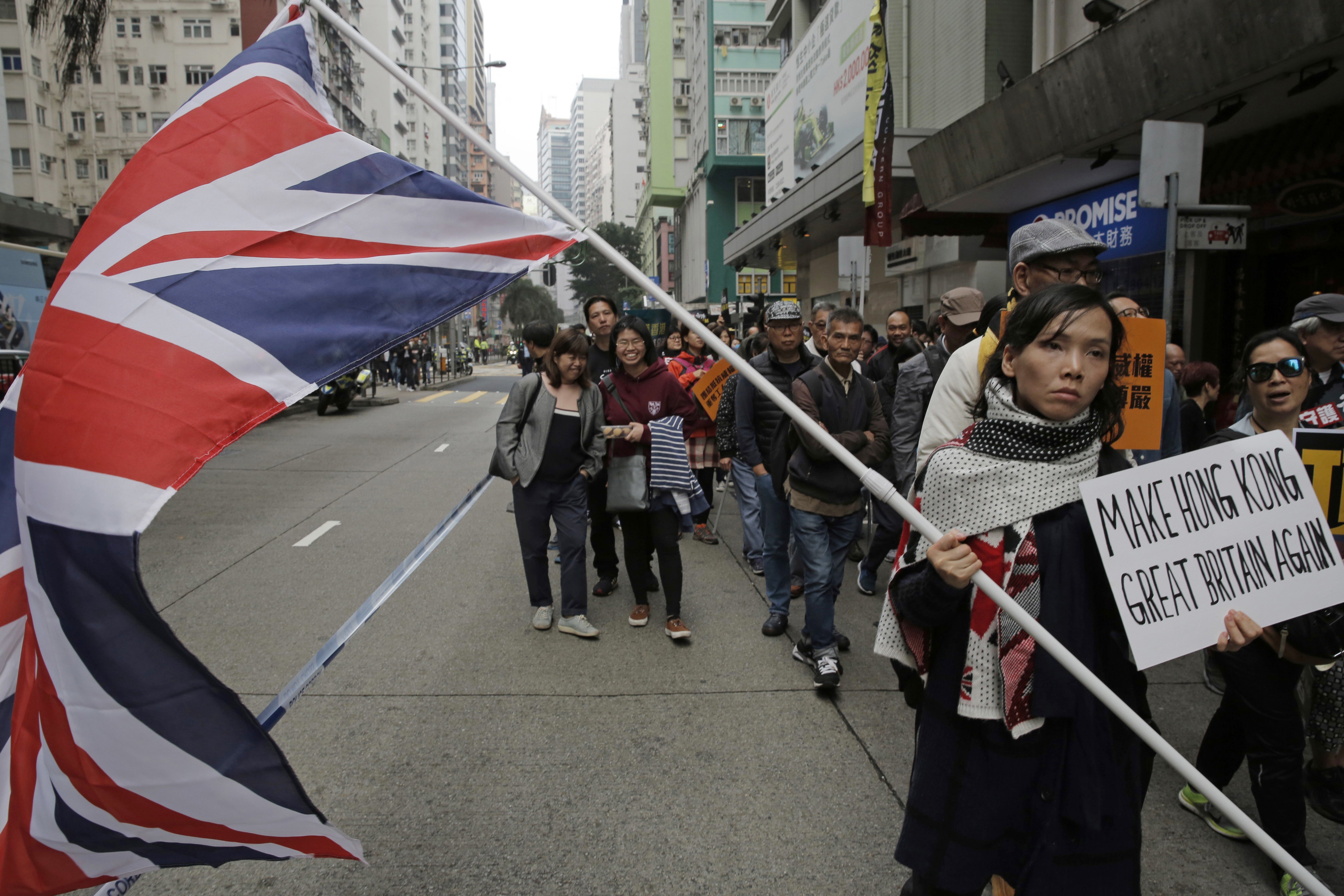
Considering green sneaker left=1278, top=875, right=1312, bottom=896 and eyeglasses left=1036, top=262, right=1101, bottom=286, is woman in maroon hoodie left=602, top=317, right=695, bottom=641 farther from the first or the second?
green sneaker left=1278, top=875, right=1312, bottom=896

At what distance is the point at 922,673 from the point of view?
214 centimetres

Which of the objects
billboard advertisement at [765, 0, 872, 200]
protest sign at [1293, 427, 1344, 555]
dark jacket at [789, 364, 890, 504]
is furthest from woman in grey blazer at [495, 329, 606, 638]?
billboard advertisement at [765, 0, 872, 200]

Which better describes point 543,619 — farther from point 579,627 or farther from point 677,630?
point 677,630

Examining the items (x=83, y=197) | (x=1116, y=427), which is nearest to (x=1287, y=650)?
(x=1116, y=427)

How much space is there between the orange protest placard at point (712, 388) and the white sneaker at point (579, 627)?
2.67 meters

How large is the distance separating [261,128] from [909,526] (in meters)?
1.98

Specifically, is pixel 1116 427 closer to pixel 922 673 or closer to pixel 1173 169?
pixel 922 673

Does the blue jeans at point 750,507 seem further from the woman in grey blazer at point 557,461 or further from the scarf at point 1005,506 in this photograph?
the scarf at point 1005,506

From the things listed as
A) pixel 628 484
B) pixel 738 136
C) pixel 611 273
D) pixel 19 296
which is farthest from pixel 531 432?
pixel 611 273

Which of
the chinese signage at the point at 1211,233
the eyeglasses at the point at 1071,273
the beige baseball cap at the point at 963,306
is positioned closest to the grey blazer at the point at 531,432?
the beige baseball cap at the point at 963,306

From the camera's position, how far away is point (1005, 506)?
1.86 meters

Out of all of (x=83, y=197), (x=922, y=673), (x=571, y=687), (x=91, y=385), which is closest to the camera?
(x=91, y=385)

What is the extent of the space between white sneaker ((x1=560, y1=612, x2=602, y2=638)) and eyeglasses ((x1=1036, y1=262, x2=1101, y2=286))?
3.40m

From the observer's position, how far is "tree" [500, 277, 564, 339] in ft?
295
